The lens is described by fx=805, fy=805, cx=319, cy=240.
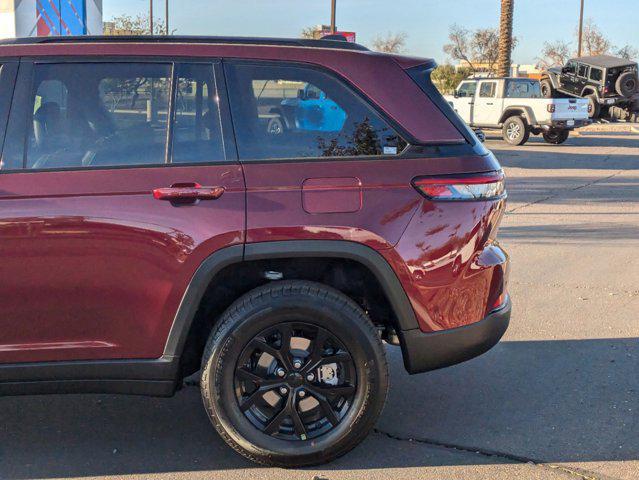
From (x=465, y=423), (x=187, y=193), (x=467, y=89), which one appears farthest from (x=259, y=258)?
(x=467, y=89)

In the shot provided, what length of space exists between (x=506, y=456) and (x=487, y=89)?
20647 mm

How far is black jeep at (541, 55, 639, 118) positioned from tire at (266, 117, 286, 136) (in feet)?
85.7

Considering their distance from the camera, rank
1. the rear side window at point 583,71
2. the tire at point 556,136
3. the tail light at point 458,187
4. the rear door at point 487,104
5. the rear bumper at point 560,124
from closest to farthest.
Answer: the tail light at point 458,187
the rear bumper at point 560,124
the rear door at point 487,104
the tire at point 556,136
the rear side window at point 583,71

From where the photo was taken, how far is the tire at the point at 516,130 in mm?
22812

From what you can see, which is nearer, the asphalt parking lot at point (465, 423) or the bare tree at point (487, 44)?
the asphalt parking lot at point (465, 423)

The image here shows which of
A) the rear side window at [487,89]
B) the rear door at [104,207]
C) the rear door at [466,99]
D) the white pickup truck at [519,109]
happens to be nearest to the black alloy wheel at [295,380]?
the rear door at [104,207]

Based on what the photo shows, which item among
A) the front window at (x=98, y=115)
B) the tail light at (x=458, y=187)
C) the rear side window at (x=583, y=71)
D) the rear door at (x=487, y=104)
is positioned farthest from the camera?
the rear side window at (x=583, y=71)

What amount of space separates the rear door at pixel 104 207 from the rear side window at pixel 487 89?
2063cm

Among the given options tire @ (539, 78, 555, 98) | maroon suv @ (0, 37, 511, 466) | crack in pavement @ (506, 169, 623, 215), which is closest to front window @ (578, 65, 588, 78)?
tire @ (539, 78, 555, 98)

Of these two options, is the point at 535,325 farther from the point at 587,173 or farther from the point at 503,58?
the point at 503,58

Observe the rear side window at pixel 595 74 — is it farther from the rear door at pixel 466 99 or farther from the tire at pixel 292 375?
the tire at pixel 292 375

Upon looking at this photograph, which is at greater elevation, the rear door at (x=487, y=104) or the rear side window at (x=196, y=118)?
the rear side window at (x=196, y=118)

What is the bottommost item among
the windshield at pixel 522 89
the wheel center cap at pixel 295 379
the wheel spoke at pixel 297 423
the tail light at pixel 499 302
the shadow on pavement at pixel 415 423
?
the shadow on pavement at pixel 415 423

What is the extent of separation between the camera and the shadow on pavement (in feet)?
12.5
